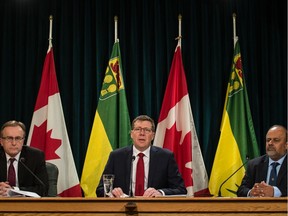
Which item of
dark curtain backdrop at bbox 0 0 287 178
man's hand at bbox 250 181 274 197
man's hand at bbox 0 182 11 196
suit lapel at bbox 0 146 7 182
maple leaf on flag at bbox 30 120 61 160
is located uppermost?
dark curtain backdrop at bbox 0 0 287 178

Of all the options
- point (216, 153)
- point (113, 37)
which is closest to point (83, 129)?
point (113, 37)

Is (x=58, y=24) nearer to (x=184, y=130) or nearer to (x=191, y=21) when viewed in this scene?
(x=191, y=21)

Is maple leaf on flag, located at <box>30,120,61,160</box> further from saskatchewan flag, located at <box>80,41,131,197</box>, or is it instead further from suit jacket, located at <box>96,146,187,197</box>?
suit jacket, located at <box>96,146,187,197</box>

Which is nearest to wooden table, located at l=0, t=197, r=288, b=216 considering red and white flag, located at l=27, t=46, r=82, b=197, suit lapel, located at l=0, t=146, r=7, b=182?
suit lapel, located at l=0, t=146, r=7, b=182

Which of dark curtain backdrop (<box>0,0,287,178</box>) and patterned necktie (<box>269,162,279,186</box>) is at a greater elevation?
dark curtain backdrop (<box>0,0,287,178</box>)

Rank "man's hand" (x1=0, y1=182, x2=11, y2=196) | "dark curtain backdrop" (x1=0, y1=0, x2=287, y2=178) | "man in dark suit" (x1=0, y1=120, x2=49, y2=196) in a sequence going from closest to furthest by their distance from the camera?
"man's hand" (x1=0, y1=182, x2=11, y2=196), "man in dark suit" (x1=0, y1=120, x2=49, y2=196), "dark curtain backdrop" (x1=0, y1=0, x2=287, y2=178)

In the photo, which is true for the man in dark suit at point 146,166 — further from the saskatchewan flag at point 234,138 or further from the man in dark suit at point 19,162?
the saskatchewan flag at point 234,138

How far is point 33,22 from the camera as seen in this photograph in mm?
6215

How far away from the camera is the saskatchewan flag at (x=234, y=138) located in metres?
5.66

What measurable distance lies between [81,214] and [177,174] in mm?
1677

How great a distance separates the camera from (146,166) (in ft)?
15.8

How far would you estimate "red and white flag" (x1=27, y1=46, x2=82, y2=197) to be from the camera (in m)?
5.62

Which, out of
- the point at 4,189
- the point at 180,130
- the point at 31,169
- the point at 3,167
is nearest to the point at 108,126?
the point at 180,130

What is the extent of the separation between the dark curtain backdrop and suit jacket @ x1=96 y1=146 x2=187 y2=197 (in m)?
1.28
